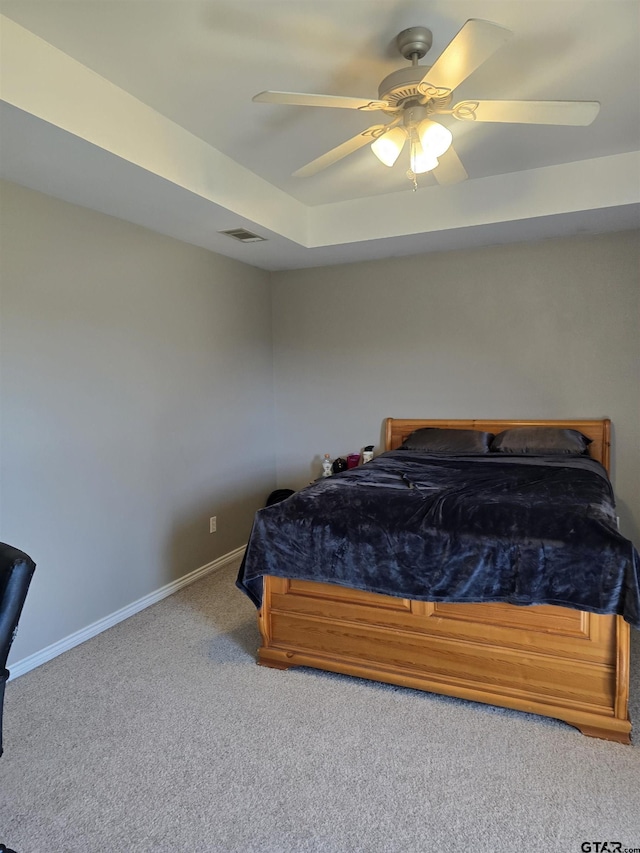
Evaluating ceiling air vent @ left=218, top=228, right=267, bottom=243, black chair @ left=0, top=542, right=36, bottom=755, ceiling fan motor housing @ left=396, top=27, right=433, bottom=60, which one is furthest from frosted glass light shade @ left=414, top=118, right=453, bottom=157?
black chair @ left=0, top=542, right=36, bottom=755

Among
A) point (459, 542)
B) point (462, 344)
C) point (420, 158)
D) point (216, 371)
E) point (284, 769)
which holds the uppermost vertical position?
point (420, 158)

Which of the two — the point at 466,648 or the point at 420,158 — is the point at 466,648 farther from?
the point at 420,158

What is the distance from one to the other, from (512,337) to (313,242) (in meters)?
1.62

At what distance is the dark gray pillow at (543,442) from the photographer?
360cm

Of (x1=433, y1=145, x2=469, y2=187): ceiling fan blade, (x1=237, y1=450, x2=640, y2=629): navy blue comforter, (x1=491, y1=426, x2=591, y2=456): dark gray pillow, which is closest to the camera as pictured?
(x1=237, y1=450, x2=640, y2=629): navy blue comforter

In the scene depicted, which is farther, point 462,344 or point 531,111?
point 462,344

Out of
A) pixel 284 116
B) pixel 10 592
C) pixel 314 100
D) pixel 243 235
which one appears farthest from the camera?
pixel 243 235

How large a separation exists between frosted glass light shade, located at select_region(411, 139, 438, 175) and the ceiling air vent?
1.51 m

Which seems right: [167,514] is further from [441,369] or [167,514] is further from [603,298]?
[603,298]

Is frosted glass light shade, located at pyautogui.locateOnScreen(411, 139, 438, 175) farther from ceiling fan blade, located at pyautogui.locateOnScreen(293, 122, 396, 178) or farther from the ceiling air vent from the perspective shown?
the ceiling air vent

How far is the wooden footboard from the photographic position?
2.06 meters

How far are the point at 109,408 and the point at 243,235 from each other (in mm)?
1435

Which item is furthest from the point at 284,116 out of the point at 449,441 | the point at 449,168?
the point at 449,441

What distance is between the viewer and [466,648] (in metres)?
2.27
